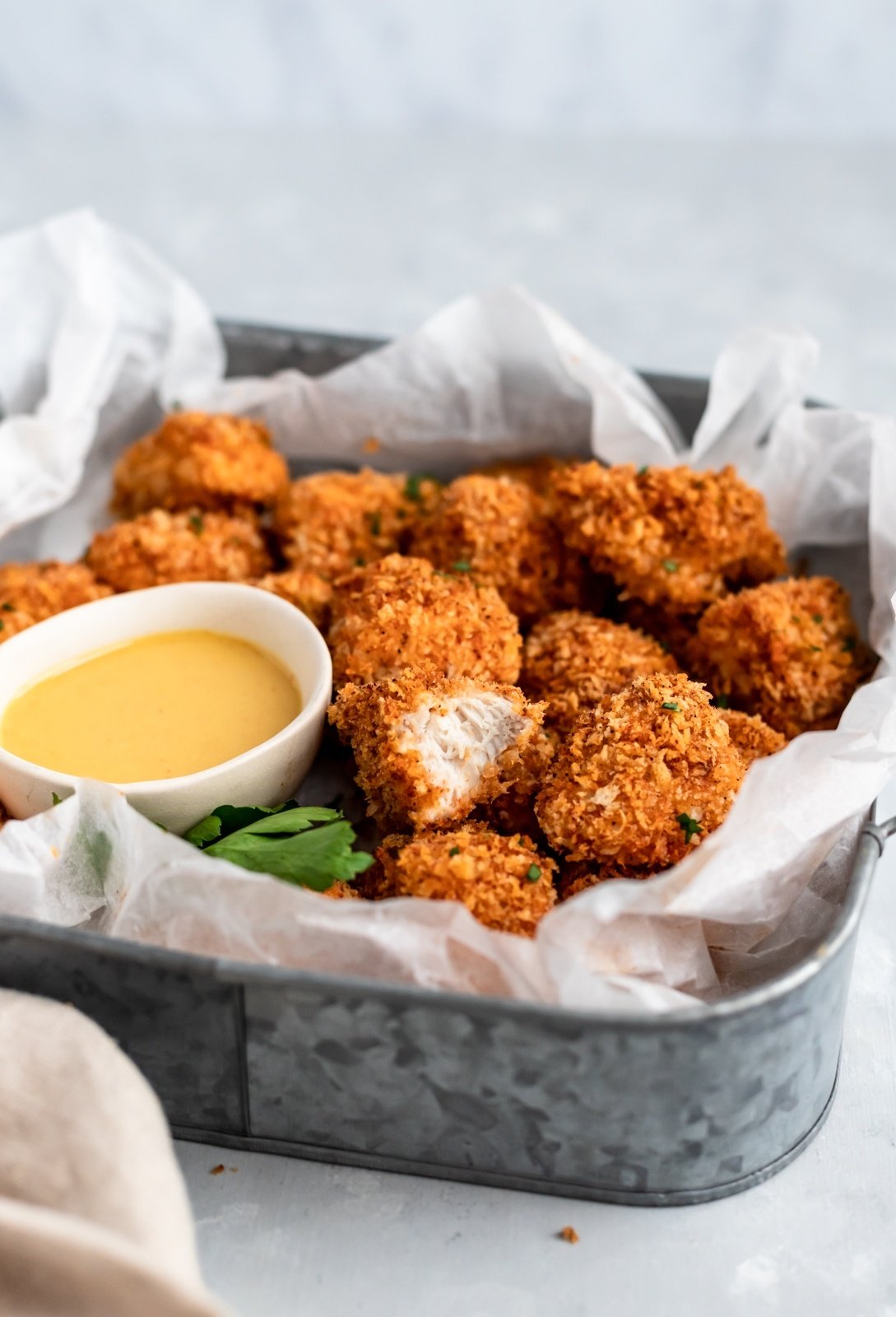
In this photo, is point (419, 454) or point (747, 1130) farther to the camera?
point (419, 454)

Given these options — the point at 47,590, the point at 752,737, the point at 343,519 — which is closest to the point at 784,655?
the point at 752,737

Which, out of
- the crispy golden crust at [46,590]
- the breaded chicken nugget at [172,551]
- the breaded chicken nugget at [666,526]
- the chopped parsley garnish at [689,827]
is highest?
the breaded chicken nugget at [666,526]

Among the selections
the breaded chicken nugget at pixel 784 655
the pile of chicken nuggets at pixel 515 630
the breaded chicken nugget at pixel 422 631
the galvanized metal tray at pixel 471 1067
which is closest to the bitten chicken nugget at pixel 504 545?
the pile of chicken nuggets at pixel 515 630

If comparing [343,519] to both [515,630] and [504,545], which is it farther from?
[515,630]

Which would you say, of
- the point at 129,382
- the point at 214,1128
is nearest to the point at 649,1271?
the point at 214,1128

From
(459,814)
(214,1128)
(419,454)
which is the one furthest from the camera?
(419,454)

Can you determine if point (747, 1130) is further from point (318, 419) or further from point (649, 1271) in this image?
point (318, 419)

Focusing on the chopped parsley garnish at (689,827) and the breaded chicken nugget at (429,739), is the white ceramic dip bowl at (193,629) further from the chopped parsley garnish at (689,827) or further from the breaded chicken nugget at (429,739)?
the chopped parsley garnish at (689,827)
